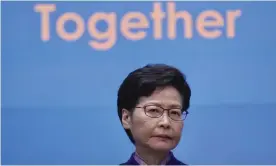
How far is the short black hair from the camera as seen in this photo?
142cm

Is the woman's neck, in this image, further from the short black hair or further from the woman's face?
the short black hair

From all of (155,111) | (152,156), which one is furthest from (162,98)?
(152,156)

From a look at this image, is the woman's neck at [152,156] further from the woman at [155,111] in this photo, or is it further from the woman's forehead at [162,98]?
the woman's forehead at [162,98]

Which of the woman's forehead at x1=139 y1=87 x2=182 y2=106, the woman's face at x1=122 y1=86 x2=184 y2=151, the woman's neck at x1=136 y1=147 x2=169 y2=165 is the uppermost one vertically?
the woman's forehead at x1=139 y1=87 x2=182 y2=106

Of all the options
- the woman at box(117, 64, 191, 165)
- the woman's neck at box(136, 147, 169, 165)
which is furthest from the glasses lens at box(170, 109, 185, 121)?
the woman's neck at box(136, 147, 169, 165)

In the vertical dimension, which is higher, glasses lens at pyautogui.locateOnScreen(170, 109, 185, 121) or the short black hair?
the short black hair

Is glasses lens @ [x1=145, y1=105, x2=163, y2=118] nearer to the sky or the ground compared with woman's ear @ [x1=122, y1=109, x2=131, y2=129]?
nearer to the sky

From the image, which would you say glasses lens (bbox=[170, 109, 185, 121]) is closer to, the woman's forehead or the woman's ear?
the woman's forehead

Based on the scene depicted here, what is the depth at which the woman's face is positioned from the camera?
4.64 feet

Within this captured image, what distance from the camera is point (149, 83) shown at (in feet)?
4.65

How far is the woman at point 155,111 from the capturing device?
1419 millimetres

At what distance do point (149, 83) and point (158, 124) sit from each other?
11 centimetres

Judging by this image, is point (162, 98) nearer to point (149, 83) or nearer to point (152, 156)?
point (149, 83)

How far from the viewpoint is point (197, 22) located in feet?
5.72
